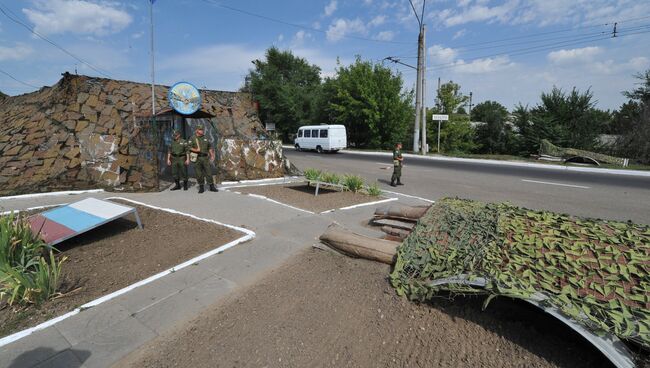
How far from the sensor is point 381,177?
44.0ft

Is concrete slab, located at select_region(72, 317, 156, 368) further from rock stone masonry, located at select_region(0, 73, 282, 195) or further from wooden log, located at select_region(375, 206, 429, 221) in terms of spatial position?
rock stone masonry, located at select_region(0, 73, 282, 195)

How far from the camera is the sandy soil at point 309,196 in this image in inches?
293

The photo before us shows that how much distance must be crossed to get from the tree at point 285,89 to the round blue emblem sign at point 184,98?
31744mm

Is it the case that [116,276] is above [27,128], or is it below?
below

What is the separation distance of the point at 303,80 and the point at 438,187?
44664 millimetres

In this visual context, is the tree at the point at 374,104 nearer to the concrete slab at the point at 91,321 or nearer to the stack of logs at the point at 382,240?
the stack of logs at the point at 382,240

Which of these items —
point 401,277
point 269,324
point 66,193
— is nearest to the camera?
point 269,324

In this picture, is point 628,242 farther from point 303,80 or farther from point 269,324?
point 303,80

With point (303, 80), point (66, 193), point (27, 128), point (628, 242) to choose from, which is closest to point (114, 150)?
point (66, 193)

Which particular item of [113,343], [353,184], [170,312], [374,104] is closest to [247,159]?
[353,184]

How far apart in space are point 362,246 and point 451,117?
33.1 m

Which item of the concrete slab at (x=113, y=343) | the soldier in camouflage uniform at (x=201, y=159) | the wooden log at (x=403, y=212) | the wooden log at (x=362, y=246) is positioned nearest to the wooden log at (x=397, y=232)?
the wooden log at (x=403, y=212)

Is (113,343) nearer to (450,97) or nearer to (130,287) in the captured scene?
(130,287)

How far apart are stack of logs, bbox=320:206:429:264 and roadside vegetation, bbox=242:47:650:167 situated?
896 inches
